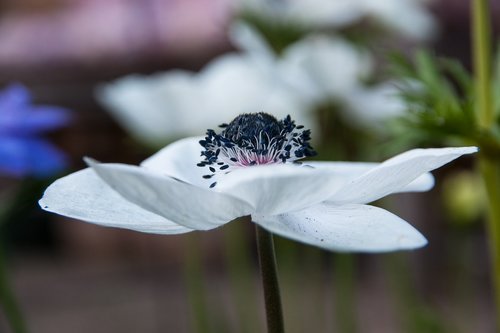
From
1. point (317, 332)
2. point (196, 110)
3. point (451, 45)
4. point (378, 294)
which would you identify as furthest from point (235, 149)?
point (378, 294)

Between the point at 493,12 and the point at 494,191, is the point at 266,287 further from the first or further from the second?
the point at 493,12

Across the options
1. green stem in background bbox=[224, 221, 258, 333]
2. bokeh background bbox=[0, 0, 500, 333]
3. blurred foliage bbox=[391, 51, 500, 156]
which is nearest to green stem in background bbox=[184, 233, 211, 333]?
green stem in background bbox=[224, 221, 258, 333]

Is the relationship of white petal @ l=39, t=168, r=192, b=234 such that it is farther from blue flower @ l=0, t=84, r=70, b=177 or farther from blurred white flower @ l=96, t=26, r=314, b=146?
blurred white flower @ l=96, t=26, r=314, b=146

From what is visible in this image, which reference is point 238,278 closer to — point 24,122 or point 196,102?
point 196,102

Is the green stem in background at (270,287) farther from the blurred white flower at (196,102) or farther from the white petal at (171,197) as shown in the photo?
the blurred white flower at (196,102)

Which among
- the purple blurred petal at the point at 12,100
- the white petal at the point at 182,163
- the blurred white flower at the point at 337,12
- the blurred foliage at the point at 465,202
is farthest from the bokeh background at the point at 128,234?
the white petal at the point at 182,163

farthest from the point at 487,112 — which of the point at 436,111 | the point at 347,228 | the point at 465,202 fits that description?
the point at 465,202
